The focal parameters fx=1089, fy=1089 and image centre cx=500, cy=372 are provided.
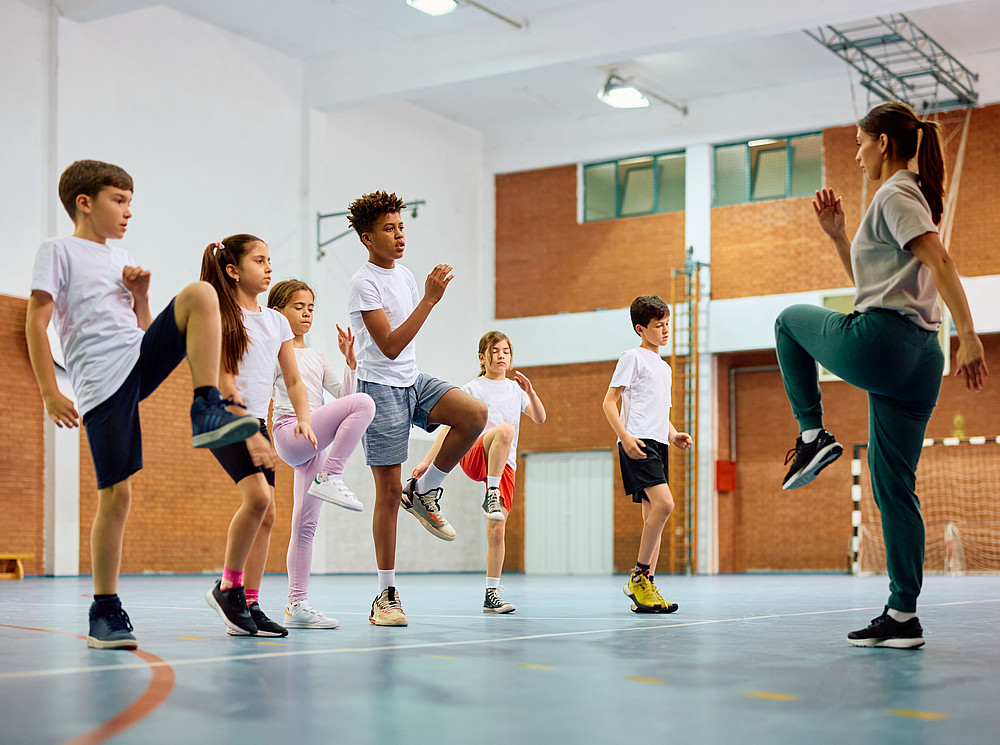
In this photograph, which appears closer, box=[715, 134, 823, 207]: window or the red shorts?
the red shorts

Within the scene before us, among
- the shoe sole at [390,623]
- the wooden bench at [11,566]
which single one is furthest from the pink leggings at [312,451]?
the wooden bench at [11,566]

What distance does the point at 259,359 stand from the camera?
4320 mm

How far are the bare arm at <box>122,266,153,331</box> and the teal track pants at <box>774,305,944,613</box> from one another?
2365 millimetres

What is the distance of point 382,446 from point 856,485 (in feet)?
42.3

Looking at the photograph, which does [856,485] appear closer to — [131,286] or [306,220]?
[306,220]

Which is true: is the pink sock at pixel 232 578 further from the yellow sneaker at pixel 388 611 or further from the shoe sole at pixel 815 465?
the shoe sole at pixel 815 465

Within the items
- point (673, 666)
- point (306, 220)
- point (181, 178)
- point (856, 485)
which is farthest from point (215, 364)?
point (856, 485)

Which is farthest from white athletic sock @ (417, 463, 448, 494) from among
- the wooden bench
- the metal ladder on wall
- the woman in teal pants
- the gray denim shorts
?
the metal ladder on wall

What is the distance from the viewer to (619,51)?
14188 mm

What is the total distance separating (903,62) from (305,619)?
1384cm

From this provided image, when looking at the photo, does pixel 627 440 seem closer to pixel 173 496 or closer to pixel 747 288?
pixel 173 496

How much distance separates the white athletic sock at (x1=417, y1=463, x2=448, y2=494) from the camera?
5.11 meters

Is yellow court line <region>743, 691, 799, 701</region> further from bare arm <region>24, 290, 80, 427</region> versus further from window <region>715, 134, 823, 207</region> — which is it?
window <region>715, 134, 823, 207</region>

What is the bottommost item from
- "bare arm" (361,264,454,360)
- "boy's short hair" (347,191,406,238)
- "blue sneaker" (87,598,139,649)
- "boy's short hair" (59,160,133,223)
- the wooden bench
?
the wooden bench
